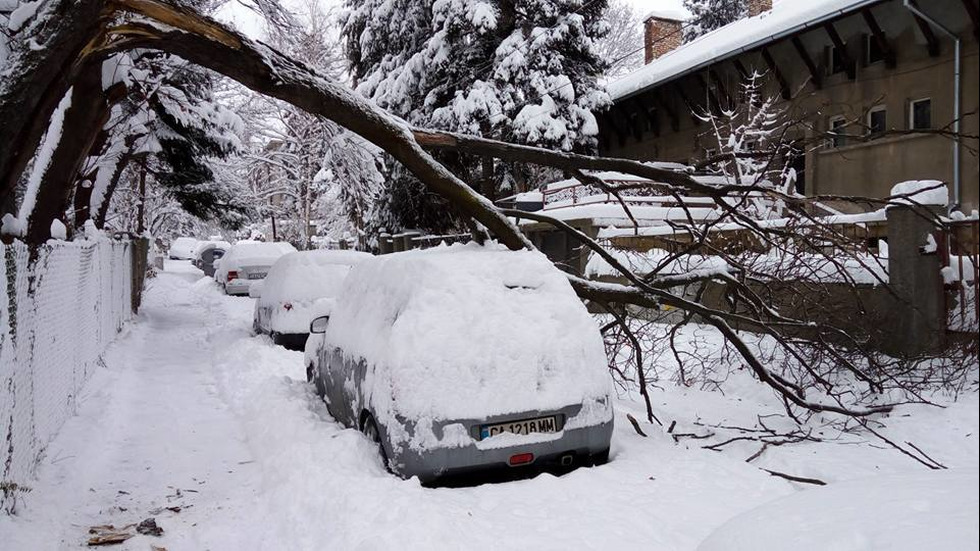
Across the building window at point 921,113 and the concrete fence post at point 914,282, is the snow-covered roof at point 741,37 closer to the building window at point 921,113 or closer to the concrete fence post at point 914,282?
the building window at point 921,113

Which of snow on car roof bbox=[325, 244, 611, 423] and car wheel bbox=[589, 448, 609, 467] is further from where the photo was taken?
car wheel bbox=[589, 448, 609, 467]

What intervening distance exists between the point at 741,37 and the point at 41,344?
60.3 ft

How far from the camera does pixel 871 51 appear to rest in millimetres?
17359

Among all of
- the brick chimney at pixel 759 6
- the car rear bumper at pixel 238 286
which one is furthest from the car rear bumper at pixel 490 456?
the brick chimney at pixel 759 6

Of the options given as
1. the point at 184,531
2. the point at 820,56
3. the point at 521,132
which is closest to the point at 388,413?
the point at 184,531

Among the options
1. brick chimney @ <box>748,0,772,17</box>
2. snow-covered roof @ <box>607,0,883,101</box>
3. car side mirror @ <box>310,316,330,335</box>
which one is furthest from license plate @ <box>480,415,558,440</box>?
brick chimney @ <box>748,0,772,17</box>

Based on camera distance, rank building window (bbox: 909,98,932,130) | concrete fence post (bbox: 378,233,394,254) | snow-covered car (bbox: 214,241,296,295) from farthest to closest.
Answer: concrete fence post (bbox: 378,233,394,254) < snow-covered car (bbox: 214,241,296,295) < building window (bbox: 909,98,932,130)

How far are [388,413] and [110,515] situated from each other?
2.05 meters

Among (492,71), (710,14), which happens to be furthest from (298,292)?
(710,14)

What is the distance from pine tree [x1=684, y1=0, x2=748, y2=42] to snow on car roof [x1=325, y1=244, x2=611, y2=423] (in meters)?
35.8

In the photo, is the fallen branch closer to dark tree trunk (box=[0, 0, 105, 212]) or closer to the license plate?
the license plate

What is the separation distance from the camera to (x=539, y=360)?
481 centimetres

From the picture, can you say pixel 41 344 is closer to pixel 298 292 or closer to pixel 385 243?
pixel 298 292

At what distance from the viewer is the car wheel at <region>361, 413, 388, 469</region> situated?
4947 mm
